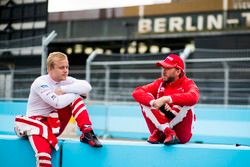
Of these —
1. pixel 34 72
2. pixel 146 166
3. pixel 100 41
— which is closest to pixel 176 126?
pixel 146 166

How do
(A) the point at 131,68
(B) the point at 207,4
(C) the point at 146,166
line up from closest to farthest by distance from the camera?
1. (C) the point at 146,166
2. (A) the point at 131,68
3. (B) the point at 207,4

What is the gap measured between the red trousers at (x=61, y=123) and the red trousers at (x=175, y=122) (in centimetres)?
41

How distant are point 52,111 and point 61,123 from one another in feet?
0.37

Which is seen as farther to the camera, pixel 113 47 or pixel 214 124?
pixel 113 47

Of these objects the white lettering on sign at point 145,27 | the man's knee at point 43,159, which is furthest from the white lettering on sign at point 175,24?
the man's knee at point 43,159

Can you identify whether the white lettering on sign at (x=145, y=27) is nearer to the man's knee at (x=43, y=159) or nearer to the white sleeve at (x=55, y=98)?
the white sleeve at (x=55, y=98)

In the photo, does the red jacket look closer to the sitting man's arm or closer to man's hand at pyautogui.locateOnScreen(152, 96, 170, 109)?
man's hand at pyautogui.locateOnScreen(152, 96, 170, 109)

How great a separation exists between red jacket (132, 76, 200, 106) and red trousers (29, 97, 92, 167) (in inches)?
14.4

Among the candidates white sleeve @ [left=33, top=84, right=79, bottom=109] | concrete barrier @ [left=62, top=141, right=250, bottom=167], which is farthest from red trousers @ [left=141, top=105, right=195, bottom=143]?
white sleeve @ [left=33, top=84, right=79, bottom=109]

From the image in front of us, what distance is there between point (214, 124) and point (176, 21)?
34.0ft

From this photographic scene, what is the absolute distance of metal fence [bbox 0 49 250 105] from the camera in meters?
8.25

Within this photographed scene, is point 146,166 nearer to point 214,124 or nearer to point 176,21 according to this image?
point 214,124

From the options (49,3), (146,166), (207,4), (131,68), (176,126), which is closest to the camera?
(146,166)

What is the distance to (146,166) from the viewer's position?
10.0 feet
